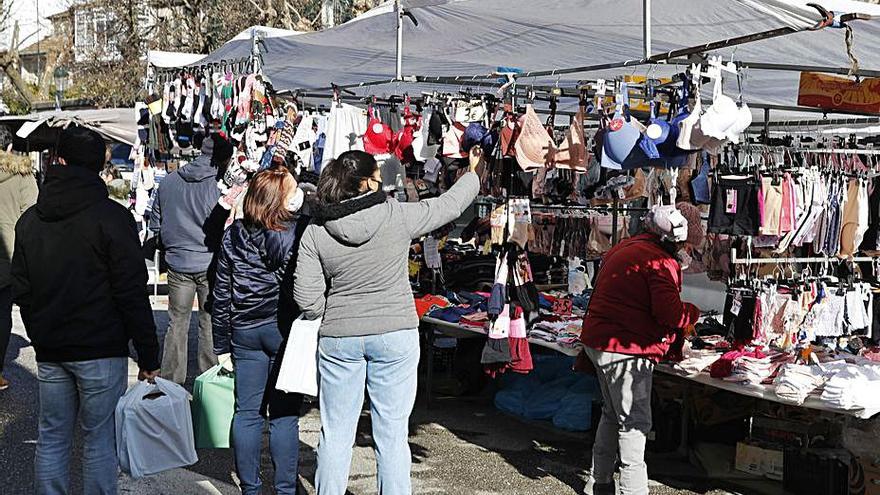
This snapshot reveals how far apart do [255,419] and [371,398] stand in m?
0.74

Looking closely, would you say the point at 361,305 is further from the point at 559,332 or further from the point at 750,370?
the point at 559,332

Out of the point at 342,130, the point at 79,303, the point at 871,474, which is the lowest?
the point at 871,474

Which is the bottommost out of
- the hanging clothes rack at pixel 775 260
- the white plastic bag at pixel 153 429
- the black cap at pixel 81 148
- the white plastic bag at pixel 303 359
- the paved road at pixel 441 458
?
the paved road at pixel 441 458

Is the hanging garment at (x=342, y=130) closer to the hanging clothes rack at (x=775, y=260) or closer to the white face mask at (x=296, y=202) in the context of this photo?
the white face mask at (x=296, y=202)

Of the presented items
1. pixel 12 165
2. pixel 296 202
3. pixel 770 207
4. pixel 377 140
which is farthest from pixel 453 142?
pixel 12 165

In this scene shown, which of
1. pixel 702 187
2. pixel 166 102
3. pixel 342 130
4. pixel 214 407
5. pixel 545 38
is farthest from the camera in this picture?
pixel 166 102

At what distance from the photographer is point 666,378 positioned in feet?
20.7

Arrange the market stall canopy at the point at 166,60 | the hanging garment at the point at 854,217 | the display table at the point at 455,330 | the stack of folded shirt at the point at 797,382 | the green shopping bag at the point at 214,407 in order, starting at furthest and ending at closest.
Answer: the market stall canopy at the point at 166,60 → the display table at the point at 455,330 → the hanging garment at the point at 854,217 → the green shopping bag at the point at 214,407 → the stack of folded shirt at the point at 797,382

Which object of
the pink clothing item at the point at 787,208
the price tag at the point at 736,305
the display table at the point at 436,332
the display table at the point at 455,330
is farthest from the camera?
the display table at the point at 436,332

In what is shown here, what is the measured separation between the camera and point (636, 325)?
4.95 m

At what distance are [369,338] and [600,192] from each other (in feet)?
8.68

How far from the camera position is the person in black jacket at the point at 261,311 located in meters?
4.67

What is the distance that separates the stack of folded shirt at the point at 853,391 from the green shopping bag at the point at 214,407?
2.97m

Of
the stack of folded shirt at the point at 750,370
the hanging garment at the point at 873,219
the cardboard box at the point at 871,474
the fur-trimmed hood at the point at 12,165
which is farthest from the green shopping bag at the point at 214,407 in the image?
the hanging garment at the point at 873,219
